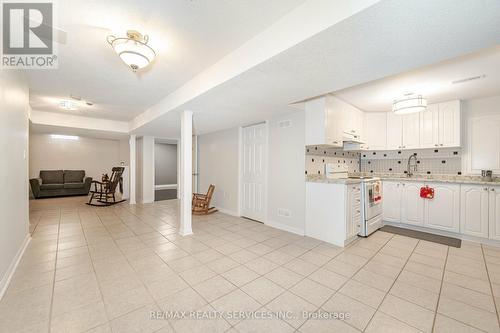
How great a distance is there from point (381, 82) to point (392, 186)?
2.28 m

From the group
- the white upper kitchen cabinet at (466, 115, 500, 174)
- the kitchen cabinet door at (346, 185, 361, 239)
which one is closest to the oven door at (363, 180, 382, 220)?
the kitchen cabinet door at (346, 185, 361, 239)

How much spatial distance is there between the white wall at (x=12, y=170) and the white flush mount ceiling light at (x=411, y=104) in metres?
4.87

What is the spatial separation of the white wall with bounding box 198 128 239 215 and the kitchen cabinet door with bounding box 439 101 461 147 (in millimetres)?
4043

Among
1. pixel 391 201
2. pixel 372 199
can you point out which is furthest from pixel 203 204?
pixel 391 201

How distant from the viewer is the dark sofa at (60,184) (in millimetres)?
6613

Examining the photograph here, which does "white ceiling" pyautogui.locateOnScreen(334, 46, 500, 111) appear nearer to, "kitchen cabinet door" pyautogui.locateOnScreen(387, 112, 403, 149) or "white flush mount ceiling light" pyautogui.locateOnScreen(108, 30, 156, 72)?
Answer: "kitchen cabinet door" pyautogui.locateOnScreen(387, 112, 403, 149)

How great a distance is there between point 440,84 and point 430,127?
3.94ft

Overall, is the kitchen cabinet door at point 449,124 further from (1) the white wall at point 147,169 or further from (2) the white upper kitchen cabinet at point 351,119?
(1) the white wall at point 147,169

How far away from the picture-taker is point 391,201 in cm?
408

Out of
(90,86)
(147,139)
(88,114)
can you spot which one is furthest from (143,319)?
(147,139)

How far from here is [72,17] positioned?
169 centimetres

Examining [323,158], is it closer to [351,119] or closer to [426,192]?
[351,119]

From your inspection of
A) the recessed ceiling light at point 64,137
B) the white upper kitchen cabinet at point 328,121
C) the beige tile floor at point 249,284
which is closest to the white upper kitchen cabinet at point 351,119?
the white upper kitchen cabinet at point 328,121

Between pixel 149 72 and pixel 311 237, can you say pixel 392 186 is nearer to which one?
pixel 311 237
